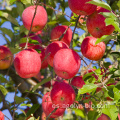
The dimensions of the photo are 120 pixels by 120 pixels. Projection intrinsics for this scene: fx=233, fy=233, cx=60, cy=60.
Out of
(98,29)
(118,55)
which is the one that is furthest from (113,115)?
(118,55)

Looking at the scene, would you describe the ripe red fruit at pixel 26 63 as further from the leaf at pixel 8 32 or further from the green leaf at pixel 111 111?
the leaf at pixel 8 32

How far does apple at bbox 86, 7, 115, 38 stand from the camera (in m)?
1.22

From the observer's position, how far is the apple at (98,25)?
4.00ft

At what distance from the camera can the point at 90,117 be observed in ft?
4.67

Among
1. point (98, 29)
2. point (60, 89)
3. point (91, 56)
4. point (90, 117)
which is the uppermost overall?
point (98, 29)


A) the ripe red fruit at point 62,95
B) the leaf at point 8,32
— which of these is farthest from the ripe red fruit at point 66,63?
the leaf at point 8,32

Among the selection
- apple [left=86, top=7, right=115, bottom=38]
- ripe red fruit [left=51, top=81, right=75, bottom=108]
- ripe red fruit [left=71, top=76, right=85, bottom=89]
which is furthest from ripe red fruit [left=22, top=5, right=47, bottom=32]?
ripe red fruit [left=71, top=76, right=85, bottom=89]

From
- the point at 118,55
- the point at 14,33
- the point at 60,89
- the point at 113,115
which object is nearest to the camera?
the point at 113,115

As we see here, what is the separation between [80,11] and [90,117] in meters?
0.65

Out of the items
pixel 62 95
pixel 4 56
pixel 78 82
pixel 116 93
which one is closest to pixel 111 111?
pixel 116 93

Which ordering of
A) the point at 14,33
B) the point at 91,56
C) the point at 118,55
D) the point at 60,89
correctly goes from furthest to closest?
the point at 14,33, the point at 118,55, the point at 91,56, the point at 60,89

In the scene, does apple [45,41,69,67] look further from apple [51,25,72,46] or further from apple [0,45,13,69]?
apple [0,45,13,69]

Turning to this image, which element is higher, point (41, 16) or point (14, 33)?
point (41, 16)

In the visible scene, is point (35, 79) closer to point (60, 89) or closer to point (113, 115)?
point (60, 89)
